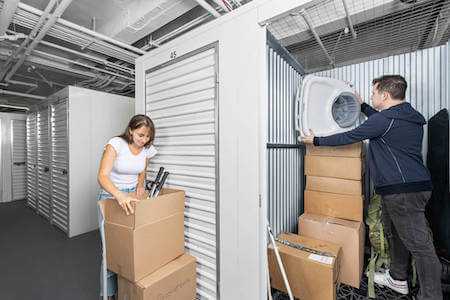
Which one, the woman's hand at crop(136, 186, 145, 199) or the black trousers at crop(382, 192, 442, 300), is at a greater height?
the woman's hand at crop(136, 186, 145, 199)

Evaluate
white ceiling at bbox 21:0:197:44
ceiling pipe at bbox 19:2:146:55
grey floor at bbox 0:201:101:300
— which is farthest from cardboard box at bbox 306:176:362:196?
ceiling pipe at bbox 19:2:146:55

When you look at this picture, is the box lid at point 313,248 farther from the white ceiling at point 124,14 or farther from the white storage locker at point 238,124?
the white ceiling at point 124,14

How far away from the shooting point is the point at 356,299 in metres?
1.75

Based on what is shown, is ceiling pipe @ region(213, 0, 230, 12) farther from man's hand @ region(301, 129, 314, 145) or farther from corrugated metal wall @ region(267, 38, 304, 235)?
man's hand @ region(301, 129, 314, 145)

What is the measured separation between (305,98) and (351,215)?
1152 millimetres

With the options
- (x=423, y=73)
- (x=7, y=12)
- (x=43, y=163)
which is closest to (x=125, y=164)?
(x=7, y=12)

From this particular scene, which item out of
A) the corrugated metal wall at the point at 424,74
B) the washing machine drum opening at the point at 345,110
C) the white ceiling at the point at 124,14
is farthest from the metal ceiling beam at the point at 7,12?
the corrugated metal wall at the point at 424,74

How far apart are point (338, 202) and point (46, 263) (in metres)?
3.27

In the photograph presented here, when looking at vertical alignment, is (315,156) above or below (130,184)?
above

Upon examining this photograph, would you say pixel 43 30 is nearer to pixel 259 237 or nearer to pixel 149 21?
pixel 149 21

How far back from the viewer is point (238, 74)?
1.49m

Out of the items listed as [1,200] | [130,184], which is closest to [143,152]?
[130,184]

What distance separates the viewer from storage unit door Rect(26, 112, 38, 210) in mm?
4668

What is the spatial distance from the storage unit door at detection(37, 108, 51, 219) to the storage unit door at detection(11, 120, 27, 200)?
200cm
